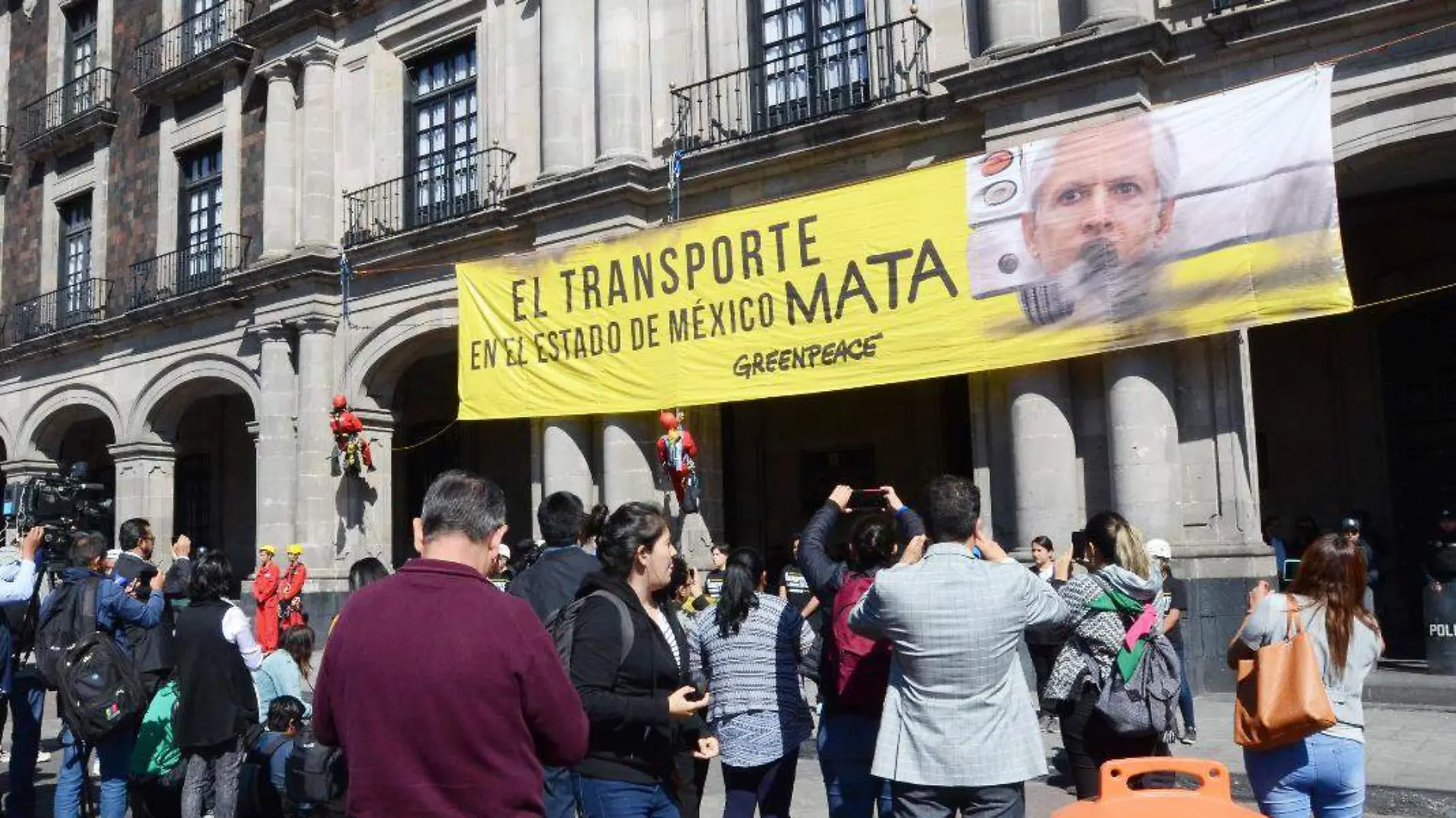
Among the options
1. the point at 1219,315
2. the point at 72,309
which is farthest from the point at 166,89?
the point at 1219,315

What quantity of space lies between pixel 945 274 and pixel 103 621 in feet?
24.4

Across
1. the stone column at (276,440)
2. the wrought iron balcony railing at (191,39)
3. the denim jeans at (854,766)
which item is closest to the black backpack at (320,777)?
the denim jeans at (854,766)

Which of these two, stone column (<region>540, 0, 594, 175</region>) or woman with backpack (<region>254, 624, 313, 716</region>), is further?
stone column (<region>540, 0, 594, 175</region>)

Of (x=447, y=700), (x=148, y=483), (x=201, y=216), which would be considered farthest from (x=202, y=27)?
(x=447, y=700)

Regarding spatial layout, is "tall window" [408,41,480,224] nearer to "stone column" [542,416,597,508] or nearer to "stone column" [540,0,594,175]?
"stone column" [540,0,594,175]

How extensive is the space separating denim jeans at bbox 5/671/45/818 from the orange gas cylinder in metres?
6.55

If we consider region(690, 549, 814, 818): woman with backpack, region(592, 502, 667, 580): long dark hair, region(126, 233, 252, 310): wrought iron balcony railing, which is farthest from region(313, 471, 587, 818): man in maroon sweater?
region(126, 233, 252, 310): wrought iron balcony railing

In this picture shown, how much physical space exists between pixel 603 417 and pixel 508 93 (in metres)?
4.60

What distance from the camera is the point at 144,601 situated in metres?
7.36

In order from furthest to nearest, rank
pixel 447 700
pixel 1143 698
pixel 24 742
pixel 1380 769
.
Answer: pixel 1380 769
pixel 24 742
pixel 1143 698
pixel 447 700

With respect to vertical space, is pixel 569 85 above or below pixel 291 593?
above

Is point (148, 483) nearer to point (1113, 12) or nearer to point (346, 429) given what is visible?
point (346, 429)

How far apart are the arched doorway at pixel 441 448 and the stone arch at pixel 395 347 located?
7.37ft

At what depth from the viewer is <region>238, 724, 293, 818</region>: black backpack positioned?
595 centimetres
